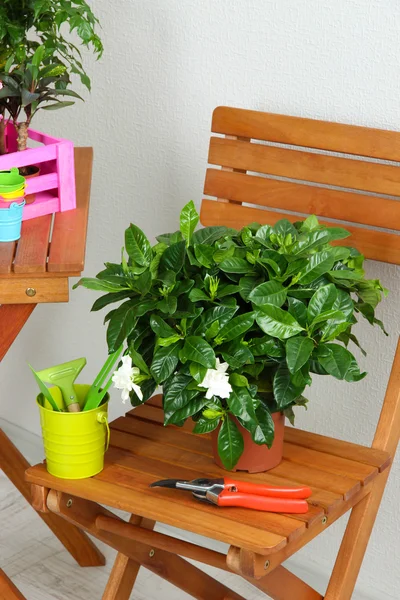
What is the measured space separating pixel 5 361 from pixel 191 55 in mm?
1150

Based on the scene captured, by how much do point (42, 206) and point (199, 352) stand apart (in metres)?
0.60

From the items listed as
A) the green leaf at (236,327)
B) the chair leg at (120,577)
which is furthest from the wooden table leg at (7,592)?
the green leaf at (236,327)

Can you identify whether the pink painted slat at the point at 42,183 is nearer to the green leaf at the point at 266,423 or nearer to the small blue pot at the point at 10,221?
the small blue pot at the point at 10,221

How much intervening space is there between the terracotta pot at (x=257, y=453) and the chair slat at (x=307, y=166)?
19.0 inches

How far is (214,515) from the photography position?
127 centimetres

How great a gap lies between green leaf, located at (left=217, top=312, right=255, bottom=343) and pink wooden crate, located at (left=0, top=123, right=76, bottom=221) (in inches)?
23.0

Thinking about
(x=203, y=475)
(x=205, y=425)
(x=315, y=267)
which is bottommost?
(x=203, y=475)

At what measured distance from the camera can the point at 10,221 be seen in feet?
5.11

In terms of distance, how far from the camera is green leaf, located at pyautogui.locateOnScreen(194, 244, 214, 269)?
51.2 inches

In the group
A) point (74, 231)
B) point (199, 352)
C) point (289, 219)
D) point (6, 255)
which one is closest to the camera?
point (199, 352)

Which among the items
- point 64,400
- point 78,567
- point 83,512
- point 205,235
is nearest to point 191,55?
point 205,235

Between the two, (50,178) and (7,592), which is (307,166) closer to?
(50,178)

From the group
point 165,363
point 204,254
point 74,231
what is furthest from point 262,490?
point 74,231

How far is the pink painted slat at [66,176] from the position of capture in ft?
5.68
